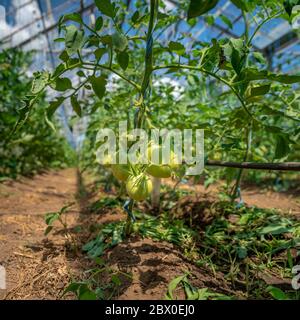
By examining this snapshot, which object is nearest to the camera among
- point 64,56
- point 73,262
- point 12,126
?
point 64,56

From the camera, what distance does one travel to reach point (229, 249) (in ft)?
4.07

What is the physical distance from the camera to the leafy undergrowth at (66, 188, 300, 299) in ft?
3.07

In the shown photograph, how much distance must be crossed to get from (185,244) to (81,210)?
957mm

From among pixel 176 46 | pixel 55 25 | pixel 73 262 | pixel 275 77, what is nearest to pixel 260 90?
pixel 275 77

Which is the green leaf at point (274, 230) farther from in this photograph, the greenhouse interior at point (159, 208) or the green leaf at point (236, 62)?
the green leaf at point (236, 62)

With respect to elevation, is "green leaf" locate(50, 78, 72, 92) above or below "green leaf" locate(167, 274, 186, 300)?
above

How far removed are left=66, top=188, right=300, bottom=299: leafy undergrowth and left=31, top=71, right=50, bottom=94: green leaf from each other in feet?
1.77

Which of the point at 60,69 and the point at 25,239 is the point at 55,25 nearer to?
the point at 25,239

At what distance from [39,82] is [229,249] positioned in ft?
3.03

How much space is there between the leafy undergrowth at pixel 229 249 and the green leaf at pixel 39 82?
0.54 metres

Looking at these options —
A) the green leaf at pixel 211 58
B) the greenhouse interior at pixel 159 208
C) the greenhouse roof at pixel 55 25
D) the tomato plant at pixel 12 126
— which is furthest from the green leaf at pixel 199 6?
the greenhouse roof at pixel 55 25

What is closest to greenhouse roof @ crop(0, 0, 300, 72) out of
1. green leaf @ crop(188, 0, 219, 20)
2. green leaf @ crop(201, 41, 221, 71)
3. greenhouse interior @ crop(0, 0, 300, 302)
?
greenhouse interior @ crop(0, 0, 300, 302)

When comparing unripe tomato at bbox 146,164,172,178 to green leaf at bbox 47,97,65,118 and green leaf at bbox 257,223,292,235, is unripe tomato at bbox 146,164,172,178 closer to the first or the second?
green leaf at bbox 47,97,65,118
